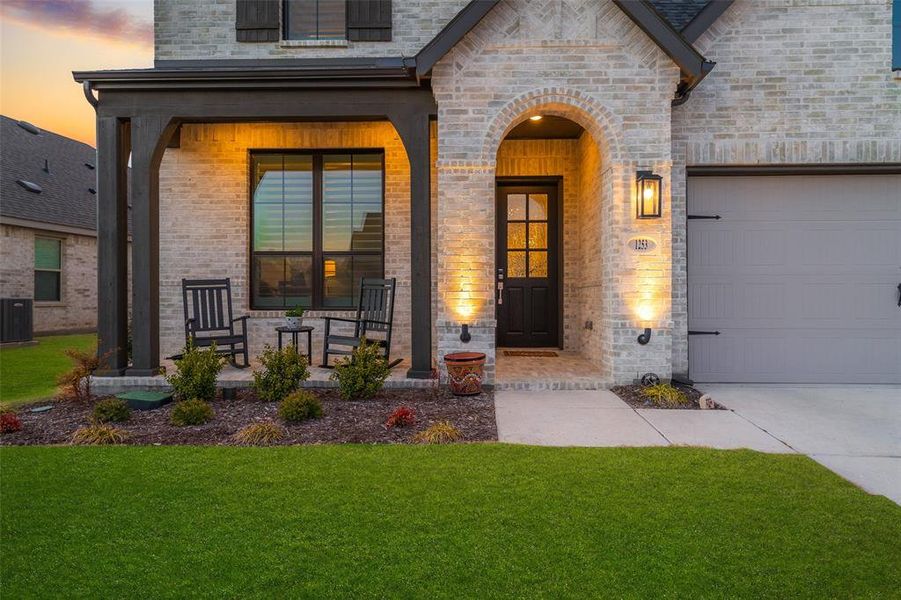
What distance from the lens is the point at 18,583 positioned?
1.89 m

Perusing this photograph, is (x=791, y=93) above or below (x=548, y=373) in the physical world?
above

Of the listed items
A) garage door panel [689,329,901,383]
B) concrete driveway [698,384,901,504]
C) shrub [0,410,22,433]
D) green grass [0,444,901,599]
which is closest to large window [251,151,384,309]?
shrub [0,410,22,433]

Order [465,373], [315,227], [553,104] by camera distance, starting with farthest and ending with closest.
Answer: [315,227] < [553,104] < [465,373]

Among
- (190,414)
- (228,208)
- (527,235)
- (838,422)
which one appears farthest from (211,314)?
(838,422)

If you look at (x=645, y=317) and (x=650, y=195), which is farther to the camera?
(x=645, y=317)

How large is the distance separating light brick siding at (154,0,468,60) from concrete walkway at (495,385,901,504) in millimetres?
5087

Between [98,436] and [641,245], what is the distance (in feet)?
17.5

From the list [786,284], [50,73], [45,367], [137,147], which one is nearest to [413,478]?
[137,147]

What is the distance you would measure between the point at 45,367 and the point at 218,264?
3239mm

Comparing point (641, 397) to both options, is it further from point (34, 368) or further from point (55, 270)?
point (55, 270)

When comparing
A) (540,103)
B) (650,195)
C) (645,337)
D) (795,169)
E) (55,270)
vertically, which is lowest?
(645,337)

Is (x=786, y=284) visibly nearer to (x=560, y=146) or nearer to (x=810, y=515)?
(x=560, y=146)

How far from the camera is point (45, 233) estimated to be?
464 inches

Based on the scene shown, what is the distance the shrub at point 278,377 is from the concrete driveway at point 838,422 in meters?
4.31
